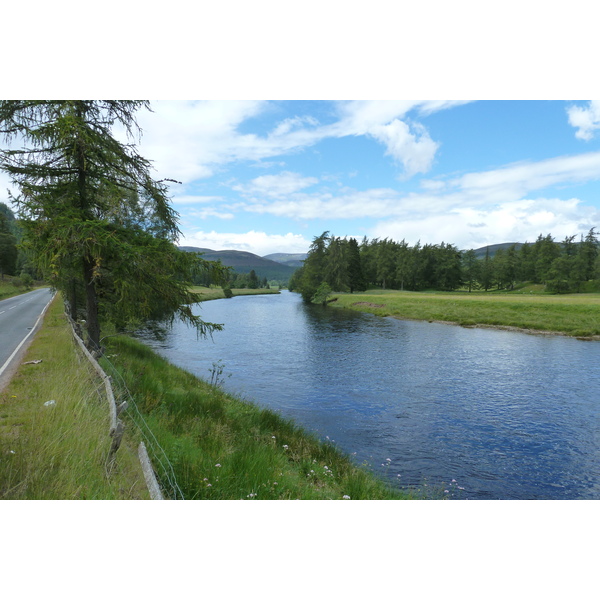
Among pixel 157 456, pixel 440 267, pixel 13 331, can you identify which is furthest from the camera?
pixel 440 267

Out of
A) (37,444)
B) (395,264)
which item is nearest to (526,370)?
(37,444)

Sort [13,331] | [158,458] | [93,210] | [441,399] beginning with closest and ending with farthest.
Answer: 1. [158,458]
2. [93,210]
3. [441,399]
4. [13,331]

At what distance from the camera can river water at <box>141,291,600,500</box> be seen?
977 cm

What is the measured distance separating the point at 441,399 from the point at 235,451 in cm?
1126

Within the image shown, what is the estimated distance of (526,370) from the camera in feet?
66.0

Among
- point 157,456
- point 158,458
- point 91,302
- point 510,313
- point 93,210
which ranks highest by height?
point 93,210

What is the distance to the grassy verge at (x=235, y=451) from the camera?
559cm

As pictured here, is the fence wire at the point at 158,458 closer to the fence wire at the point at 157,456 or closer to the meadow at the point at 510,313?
the fence wire at the point at 157,456

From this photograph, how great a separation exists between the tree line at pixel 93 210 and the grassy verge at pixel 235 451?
245cm

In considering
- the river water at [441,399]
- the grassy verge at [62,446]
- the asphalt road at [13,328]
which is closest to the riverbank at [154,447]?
the grassy verge at [62,446]

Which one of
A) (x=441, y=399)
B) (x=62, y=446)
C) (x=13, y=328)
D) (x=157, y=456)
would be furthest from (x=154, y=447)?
(x=13, y=328)

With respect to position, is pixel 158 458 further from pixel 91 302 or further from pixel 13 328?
pixel 13 328

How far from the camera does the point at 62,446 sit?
502cm

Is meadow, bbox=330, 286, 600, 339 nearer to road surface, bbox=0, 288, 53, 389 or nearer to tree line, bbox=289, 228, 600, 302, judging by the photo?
tree line, bbox=289, 228, 600, 302
